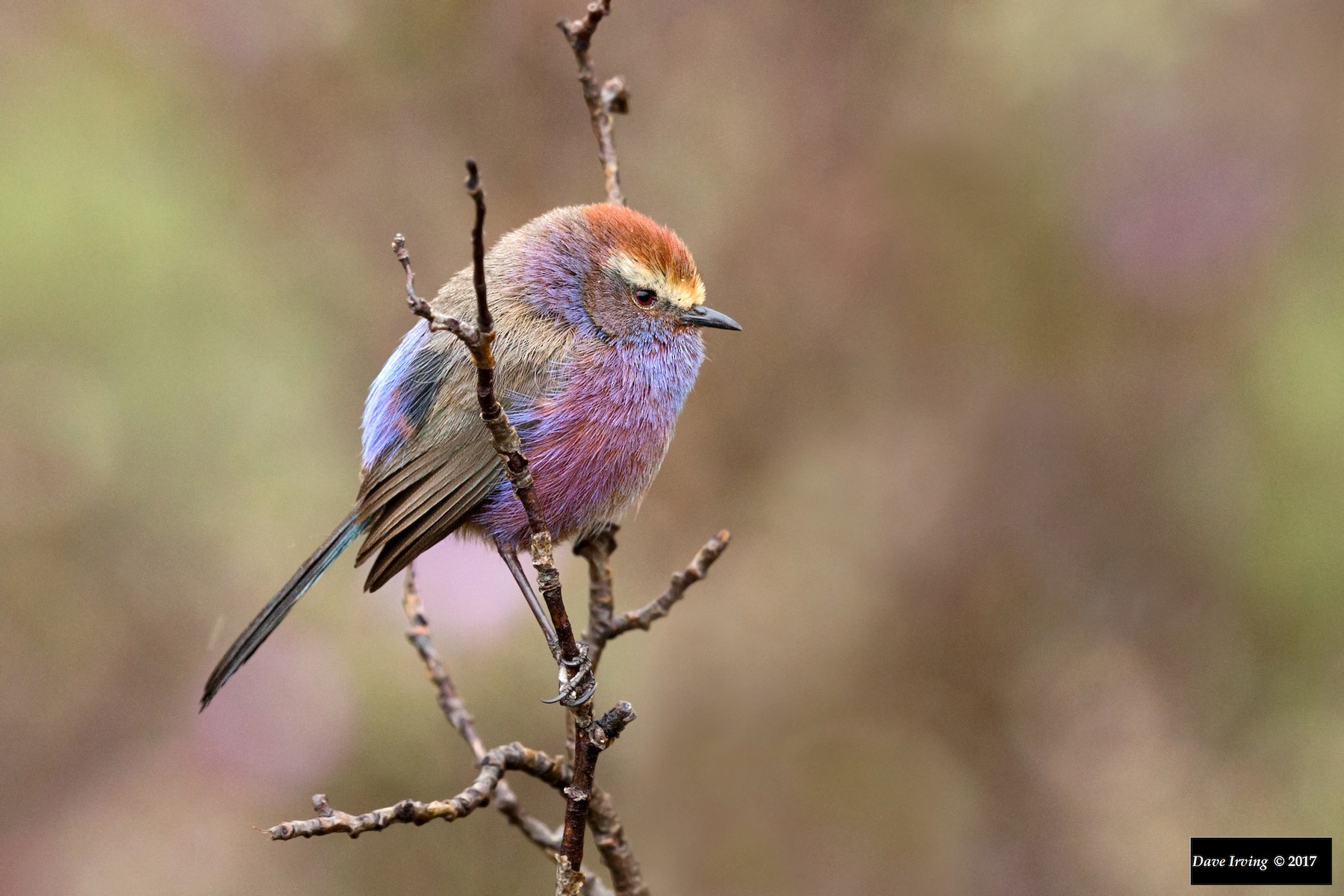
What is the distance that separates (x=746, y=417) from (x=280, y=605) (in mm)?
2717

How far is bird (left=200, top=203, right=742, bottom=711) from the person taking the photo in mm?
3824

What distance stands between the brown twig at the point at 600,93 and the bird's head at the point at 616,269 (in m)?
0.19

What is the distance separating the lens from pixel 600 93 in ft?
13.4

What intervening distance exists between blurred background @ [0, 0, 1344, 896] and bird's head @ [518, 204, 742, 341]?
5.16 ft

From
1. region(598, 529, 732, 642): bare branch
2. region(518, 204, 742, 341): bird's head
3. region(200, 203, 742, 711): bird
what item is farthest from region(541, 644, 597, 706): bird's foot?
region(518, 204, 742, 341): bird's head

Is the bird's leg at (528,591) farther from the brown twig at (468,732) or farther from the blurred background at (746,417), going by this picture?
the blurred background at (746,417)

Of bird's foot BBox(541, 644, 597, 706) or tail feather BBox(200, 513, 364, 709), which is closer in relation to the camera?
bird's foot BBox(541, 644, 597, 706)

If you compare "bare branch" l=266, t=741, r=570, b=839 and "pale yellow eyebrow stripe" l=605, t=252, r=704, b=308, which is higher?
"pale yellow eyebrow stripe" l=605, t=252, r=704, b=308

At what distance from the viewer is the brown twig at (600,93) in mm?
3711

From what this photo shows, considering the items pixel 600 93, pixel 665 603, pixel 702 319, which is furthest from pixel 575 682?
pixel 600 93

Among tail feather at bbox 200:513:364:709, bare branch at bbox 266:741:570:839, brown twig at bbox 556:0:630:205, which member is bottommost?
bare branch at bbox 266:741:570:839

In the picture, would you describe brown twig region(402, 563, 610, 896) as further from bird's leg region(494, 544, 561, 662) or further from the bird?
bird's leg region(494, 544, 561, 662)

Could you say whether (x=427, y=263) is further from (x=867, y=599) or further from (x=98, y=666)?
(x=867, y=599)

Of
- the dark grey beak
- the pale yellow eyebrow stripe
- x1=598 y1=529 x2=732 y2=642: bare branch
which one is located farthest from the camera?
the dark grey beak
